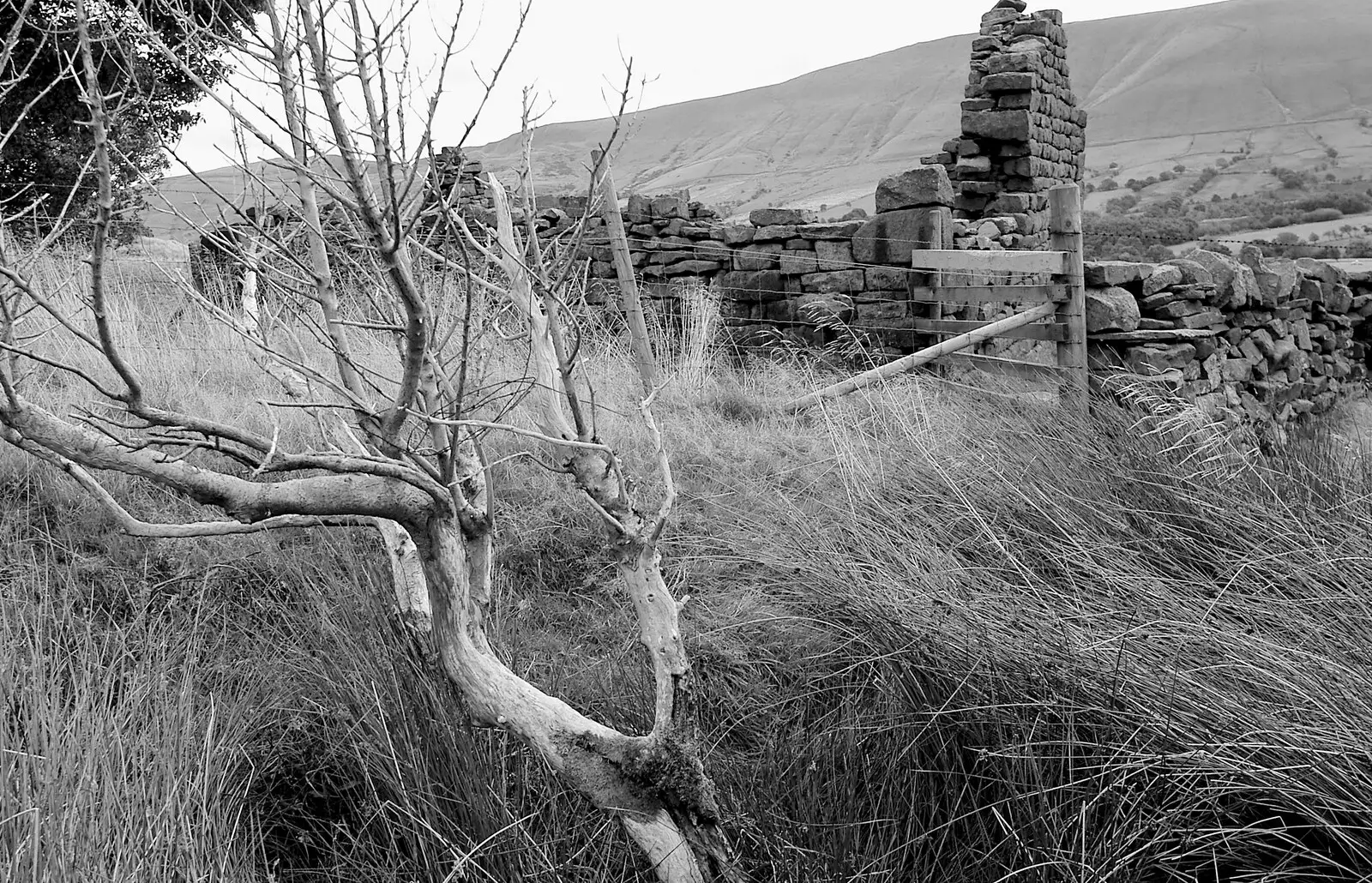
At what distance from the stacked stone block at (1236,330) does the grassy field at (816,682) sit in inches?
72.9

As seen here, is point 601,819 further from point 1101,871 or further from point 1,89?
point 1,89

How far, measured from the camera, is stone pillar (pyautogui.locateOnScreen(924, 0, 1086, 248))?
9.51 metres

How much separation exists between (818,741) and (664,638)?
2.03ft

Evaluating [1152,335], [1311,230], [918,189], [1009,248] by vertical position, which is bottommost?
[1311,230]

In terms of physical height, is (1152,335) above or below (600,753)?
above

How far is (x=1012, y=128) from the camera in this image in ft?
31.3

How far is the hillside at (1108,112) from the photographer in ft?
181

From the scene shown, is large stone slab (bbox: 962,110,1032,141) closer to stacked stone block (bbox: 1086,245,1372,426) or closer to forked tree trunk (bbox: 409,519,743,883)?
stacked stone block (bbox: 1086,245,1372,426)

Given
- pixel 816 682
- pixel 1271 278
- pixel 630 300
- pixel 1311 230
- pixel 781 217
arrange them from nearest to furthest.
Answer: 1. pixel 816 682
2. pixel 630 300
3. pixel 1271 278
4. pixel 781 217
5. pixel 1311 230

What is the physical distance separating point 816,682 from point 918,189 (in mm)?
5780

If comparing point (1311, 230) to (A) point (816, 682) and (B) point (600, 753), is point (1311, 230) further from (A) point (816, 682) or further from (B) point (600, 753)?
(B) point (600, 753)

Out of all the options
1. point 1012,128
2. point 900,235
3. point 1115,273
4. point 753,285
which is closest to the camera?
point 1115,273

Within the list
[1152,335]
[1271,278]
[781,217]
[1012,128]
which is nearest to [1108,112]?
[1012,128]

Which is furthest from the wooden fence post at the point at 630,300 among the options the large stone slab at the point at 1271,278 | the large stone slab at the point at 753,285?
the large stone slab at the point at 1271,278
